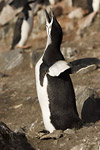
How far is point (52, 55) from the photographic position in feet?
16.6

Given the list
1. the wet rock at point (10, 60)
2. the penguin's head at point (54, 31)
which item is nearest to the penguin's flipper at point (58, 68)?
the penguin's head at point (54, 31)

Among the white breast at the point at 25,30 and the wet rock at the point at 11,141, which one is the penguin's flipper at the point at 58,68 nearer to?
the wet rock at the point at 11,141

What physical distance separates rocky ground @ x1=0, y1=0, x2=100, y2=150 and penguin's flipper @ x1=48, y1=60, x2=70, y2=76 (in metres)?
0.87

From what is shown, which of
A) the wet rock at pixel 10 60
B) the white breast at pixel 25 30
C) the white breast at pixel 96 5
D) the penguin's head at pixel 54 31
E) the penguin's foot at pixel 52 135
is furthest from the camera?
the white breast at pixel 96 5

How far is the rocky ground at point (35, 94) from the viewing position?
4699 millimetres

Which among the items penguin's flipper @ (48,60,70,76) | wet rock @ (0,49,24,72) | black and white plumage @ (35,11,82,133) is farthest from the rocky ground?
penguin's flipper @ (48,60,70,76)

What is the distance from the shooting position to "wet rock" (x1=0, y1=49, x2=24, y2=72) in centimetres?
1052

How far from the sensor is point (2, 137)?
14.7 ft

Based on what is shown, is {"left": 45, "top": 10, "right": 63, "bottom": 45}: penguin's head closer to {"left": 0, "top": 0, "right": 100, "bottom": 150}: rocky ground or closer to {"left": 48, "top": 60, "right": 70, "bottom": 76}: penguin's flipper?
{"left": 48, "top": 60, "right": 70, "bottom": 76}: penguin's flipper

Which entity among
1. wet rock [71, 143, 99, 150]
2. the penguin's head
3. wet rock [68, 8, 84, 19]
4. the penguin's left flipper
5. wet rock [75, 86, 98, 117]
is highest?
the penguin's head

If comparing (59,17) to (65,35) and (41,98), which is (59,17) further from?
(41,98)

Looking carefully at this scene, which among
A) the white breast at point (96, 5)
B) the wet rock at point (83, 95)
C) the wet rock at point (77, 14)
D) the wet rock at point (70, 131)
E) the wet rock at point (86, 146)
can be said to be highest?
the wet rock at point (86, 146)

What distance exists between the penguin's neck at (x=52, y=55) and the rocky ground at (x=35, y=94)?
1.03 meters

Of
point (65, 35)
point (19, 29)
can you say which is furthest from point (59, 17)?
point (19, 29)
